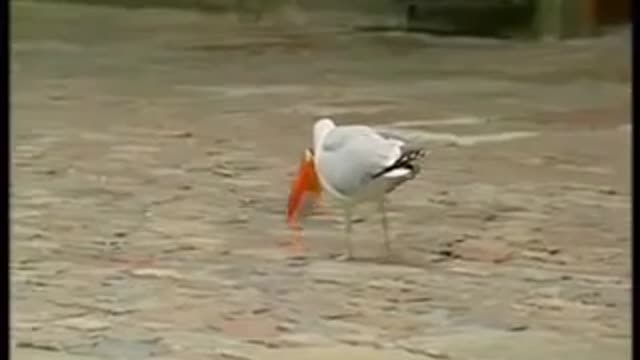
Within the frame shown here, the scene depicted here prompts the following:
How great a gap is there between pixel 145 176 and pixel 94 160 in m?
0.31

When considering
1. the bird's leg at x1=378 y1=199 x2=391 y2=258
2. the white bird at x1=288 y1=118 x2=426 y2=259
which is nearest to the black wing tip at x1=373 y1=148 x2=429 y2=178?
the white bird at x1=288 y1=118 x2=426 y2=259

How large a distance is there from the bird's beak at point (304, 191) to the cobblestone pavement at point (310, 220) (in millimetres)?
39

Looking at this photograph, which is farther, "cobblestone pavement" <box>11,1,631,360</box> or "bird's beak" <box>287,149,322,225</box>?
"bird's beak" <box>287,149,322,225</box>

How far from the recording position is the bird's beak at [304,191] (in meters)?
2.93

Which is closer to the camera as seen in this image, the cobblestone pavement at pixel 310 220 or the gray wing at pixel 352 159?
the cobblestone pavement at pixel 310 220

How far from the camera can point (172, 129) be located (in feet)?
15.4

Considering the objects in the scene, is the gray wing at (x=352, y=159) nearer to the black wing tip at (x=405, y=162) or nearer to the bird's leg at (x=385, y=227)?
the black wing tip at (x=405, y=162)

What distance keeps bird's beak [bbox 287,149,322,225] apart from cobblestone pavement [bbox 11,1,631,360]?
0.13ft

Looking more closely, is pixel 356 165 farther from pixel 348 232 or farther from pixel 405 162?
pixel 348 232

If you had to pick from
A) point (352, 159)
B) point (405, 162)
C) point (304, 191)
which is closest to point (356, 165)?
point (352, 159)

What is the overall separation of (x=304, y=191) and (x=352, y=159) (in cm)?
40

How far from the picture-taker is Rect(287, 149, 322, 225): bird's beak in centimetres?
293

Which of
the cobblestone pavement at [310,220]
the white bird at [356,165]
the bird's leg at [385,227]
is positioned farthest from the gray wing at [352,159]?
the bird's leg at [385,227]

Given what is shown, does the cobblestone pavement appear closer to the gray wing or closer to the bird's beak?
the bird's beak
